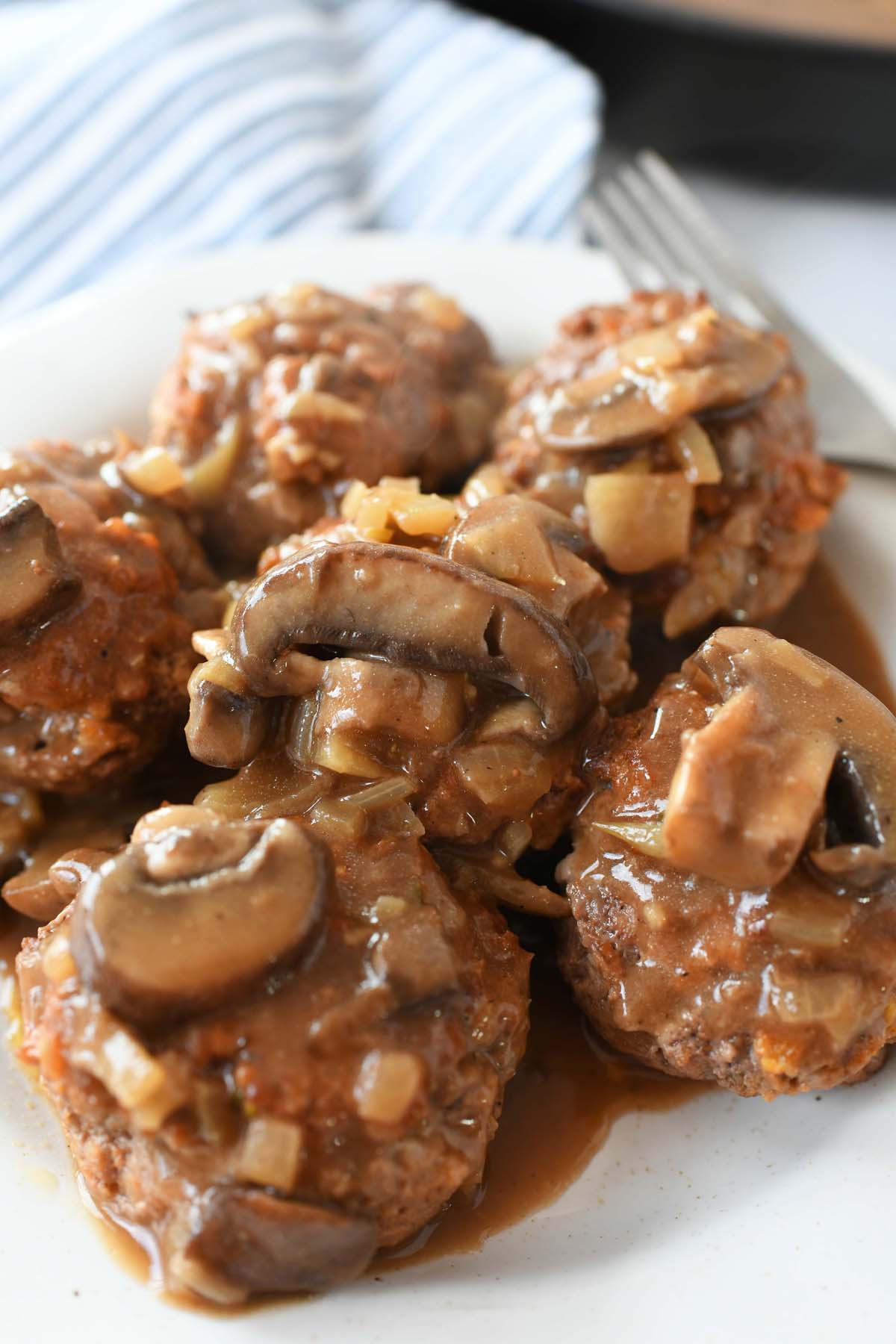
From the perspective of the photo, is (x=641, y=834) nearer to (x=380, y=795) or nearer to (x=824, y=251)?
(x=380, y=795)

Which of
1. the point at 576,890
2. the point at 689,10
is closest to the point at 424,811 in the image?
the point at 576,890

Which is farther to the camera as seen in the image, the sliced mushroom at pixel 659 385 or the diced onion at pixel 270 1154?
the sliced mushroom at pixel 659 385

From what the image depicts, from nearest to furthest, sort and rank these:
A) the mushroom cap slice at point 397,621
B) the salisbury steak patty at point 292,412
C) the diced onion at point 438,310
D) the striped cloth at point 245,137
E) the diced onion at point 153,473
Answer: the mushroom cap slice at point 397,621
the diced onion at point 153,473
the salisbury steak patty at point 292,412
the diced onion at point 438,310
the striped cloth at point 245,137

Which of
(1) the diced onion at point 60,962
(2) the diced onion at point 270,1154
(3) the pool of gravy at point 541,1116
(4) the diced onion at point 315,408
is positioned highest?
(4) the diced onion at point 315,408

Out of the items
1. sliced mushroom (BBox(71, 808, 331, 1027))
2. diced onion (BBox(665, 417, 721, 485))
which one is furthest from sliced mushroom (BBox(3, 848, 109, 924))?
diced onion (BBox(665, 417, 721, 485))

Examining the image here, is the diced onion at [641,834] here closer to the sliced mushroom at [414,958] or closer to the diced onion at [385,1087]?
the sliced mushroom at [414,958]

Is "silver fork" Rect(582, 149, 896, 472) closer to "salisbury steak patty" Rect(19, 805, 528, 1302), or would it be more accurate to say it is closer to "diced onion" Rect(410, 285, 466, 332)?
"diced onion" Rect(410, 285, 466, 332)

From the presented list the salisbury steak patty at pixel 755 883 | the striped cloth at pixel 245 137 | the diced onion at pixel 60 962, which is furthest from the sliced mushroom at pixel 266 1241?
the striped cloth at pixel 245 137
